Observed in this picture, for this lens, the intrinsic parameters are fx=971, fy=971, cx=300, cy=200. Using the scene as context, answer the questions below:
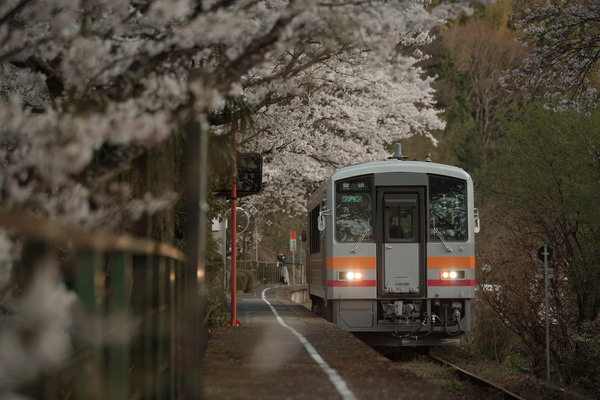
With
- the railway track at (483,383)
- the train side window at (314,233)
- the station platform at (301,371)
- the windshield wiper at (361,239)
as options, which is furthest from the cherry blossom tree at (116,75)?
the train side window at (314,233)

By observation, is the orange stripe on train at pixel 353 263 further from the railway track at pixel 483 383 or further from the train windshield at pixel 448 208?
the railway track at pixel 483 383

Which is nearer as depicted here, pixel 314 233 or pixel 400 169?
pixel 400 169

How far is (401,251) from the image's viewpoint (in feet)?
51.0

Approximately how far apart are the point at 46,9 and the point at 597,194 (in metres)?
Answer: 14.9

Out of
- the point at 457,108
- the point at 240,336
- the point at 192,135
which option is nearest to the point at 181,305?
the point at 192,135

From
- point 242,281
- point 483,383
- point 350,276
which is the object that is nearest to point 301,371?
point 483,383

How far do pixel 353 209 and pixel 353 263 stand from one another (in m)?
0.89

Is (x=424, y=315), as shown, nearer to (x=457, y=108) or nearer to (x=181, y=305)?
(x=181, y=305)

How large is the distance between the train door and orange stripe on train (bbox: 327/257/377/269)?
0.14m

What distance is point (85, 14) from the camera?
6605mm

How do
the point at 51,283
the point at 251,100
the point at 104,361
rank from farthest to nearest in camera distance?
the point at 251,100, the point at 104,361, the point at 51,283

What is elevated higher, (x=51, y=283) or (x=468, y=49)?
(x=468, y=49)

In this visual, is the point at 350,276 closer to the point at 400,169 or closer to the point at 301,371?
the point at 400,169

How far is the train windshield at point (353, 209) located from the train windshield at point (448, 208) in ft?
3.28
